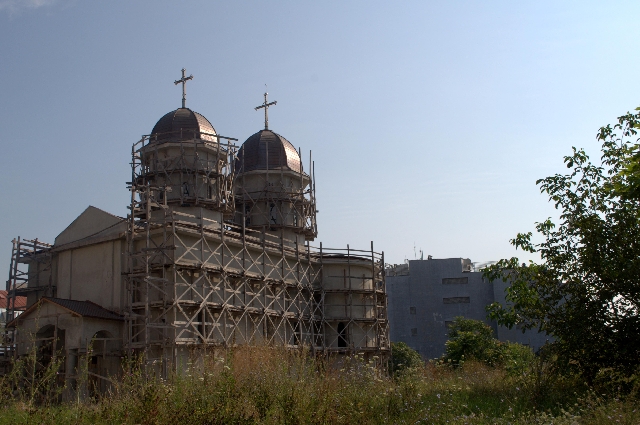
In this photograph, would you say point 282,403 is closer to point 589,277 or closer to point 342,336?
point 589,277

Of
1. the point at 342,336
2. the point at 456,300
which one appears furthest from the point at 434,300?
the point at 342,336

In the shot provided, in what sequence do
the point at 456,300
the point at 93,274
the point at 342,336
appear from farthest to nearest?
the point at 456,300
the point at 342,336
the point at 93,274

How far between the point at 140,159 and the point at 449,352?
22.3 metres

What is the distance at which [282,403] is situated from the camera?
11570 mm

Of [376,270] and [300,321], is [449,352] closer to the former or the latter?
[376,270]

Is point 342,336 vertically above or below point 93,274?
below

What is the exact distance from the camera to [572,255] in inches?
698

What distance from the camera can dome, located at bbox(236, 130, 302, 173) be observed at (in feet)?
140

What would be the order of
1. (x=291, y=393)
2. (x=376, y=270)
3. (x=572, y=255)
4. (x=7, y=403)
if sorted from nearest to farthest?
1. (x=291, y=393)
2. (x=7, y=403)
3. (x=572, y=255)
4. (x=376, y=270)

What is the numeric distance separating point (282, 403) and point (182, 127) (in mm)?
27020

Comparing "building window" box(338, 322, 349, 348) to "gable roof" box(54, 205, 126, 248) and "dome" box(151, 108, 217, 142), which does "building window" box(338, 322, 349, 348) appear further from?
"gable roof" box(54, 205, 126, 248)

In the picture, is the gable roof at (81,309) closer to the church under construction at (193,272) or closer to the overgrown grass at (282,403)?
the church under construction at (193,272)

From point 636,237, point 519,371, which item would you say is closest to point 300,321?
point 519,371

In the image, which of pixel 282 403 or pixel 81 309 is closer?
pixel 282 403
